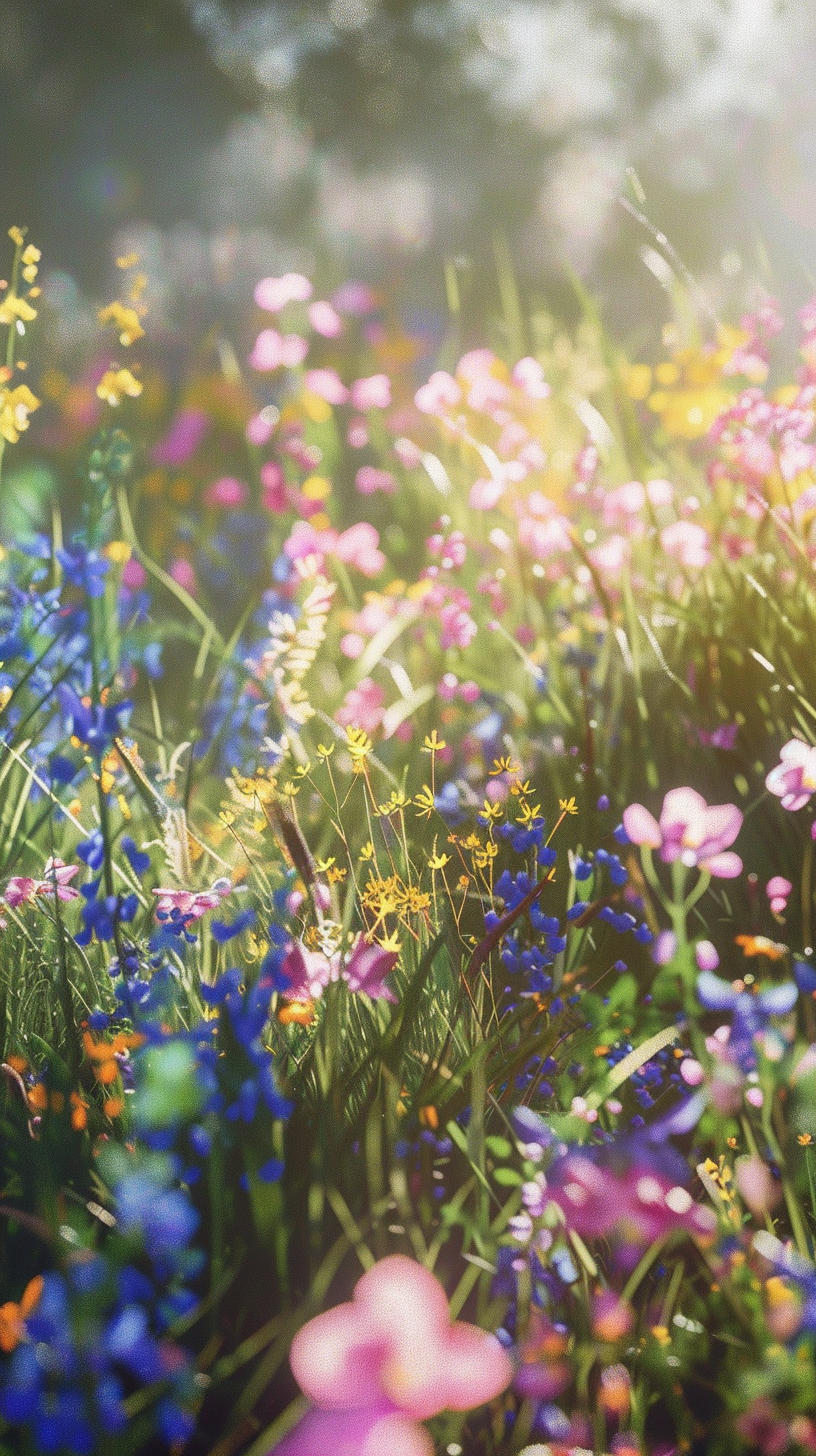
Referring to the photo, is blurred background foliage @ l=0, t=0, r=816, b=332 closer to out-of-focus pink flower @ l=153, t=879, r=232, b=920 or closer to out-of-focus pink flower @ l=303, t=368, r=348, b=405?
out-of-focus pink flower @ l=303, t=368, r=348, b=405

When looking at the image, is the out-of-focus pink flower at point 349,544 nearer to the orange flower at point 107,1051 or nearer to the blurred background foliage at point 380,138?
the orange flower at point 107,1051

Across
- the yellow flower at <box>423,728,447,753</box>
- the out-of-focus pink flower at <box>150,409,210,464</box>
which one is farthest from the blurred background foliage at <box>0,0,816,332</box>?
the yellow flower at <box>423,728,447,753</box>

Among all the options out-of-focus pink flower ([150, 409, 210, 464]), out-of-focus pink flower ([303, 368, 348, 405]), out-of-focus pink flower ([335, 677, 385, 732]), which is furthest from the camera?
out-of-focus pink flower ([150, 409, 210, 464])

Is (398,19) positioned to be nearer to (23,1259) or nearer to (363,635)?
(363,635)

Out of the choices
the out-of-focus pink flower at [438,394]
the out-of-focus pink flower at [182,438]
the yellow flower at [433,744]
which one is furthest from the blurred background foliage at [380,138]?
the yellow flower at [433,744]

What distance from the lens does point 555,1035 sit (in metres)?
1.35

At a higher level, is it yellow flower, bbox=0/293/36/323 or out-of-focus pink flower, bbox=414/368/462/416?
out-of-focus pink flower, bbox=414/368/462/416

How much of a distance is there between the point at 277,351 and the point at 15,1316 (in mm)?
3336

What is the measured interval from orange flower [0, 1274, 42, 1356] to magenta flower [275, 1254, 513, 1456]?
30 centimetres

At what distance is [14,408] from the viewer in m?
1.78

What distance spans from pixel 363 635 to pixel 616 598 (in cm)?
87

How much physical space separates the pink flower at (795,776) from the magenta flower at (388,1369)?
2.89ft

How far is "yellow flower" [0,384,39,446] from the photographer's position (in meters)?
1.74

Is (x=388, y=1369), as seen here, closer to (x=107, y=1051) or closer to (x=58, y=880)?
(x=107, y=1051)
